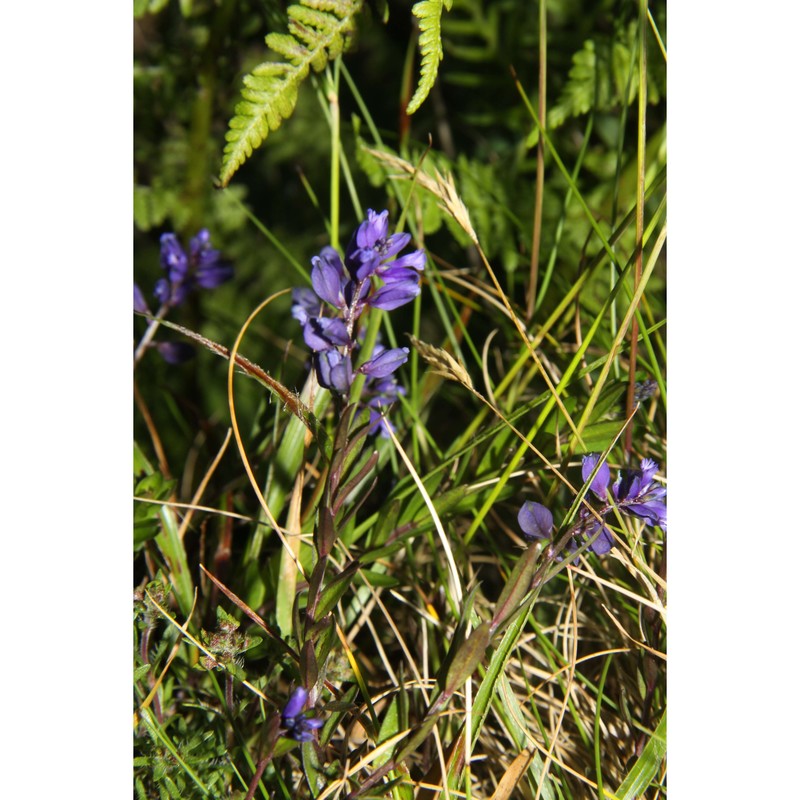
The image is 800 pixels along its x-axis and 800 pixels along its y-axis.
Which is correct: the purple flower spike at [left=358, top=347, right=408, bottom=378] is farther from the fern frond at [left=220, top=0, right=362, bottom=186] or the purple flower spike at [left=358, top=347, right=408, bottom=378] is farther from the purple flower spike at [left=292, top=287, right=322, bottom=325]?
the fern frond at [left=220, top=0, right=362, bottom=186]

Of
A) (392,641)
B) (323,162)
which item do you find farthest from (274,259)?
(392,641)

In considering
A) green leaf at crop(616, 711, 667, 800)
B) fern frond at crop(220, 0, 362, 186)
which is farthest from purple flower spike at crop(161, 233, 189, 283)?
green leaf at crop(616, 711, 667, 800)

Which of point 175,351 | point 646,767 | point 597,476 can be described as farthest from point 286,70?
point 646,767

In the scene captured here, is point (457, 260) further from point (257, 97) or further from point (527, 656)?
point (527, 656)

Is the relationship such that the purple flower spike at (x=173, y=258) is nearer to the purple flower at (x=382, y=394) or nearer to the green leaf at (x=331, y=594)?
the purple flower at (x=382, y=394)

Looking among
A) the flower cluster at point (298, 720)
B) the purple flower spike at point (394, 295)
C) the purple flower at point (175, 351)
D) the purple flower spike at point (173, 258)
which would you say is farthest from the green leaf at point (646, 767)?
the purple flower spike at point (173, 258)
